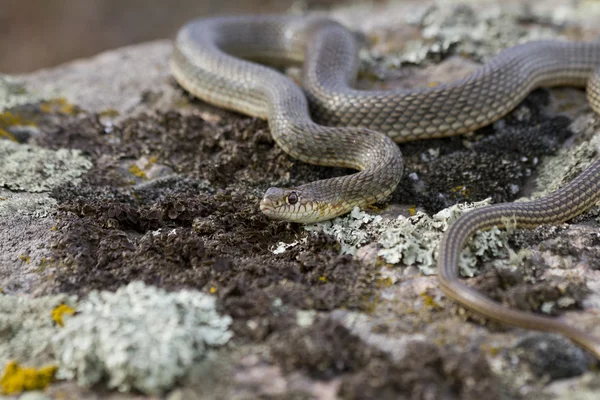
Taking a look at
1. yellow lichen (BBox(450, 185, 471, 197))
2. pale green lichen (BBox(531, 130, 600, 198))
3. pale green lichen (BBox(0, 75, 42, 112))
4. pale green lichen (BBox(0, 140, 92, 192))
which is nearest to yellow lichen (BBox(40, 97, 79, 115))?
pale green lichen (BBox(0, 75, 42, 112))

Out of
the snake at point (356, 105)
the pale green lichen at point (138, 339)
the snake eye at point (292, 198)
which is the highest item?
the snake at point (356, 105)

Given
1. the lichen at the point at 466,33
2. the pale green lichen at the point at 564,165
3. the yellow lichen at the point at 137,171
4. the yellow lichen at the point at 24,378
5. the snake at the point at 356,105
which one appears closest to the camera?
the yellow lichen at the point at 24,378

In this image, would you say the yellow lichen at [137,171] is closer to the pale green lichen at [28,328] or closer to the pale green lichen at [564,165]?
the pale green lichen at [28,328]

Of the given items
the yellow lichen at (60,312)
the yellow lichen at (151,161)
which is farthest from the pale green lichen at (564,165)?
the yellow lichen at (60,312)

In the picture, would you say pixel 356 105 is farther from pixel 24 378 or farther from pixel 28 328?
pixel 24 378

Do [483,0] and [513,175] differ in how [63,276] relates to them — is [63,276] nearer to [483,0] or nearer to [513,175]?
[513,175]

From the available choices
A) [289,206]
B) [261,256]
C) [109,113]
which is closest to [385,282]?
[261,256]

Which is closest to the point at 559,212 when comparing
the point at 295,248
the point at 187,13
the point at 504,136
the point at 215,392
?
the point at 504,136
